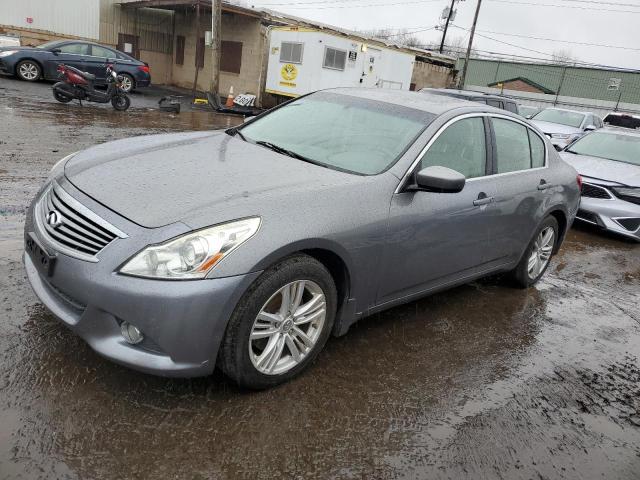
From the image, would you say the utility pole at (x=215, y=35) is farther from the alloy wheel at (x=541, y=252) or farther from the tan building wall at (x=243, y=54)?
the alloy wheel at (x=541, y=252)

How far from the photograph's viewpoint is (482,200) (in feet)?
12.0

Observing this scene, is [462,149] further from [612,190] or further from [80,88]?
[80,88]

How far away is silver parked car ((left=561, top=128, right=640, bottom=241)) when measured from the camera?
698 cm

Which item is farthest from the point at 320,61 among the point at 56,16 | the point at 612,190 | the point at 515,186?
the point at 515,186

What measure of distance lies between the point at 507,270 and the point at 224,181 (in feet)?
9.00

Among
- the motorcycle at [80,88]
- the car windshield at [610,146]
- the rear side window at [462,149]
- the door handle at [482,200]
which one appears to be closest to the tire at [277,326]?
the rear side window at [462,149]

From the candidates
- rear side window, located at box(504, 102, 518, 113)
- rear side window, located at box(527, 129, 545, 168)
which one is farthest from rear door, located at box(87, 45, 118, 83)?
rear side window, located at box(527, 129, 545, 168)

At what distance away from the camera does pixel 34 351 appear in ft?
9.06

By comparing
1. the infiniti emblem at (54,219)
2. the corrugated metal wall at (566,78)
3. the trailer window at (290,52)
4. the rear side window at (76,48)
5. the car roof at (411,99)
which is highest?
the corrugated metal wall at (566,78)

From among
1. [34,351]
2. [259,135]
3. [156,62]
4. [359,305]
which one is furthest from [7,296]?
[156,62]

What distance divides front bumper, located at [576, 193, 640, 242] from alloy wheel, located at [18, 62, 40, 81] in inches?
649

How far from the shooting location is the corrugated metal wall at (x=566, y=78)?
34.9 meters

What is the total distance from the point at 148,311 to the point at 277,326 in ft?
2.24

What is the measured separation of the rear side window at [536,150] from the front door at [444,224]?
80 cm
